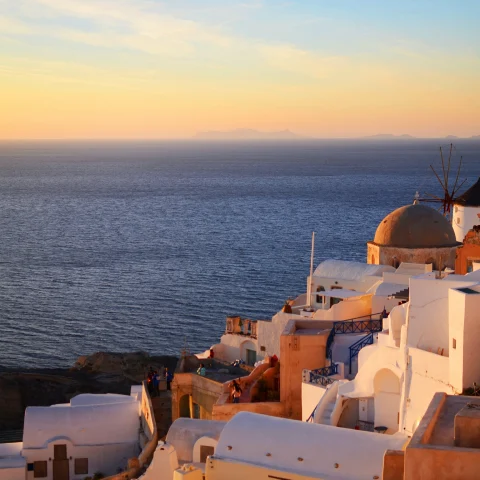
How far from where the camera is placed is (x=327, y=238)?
249ft

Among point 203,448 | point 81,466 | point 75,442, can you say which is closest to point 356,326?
point 203,448

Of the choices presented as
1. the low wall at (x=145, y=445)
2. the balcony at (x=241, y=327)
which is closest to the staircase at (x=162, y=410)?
the low wall at (x=145, y=445)

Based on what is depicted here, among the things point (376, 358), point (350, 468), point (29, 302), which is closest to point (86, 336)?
point (29, 302)

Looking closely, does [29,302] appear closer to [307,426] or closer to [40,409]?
[40,409]

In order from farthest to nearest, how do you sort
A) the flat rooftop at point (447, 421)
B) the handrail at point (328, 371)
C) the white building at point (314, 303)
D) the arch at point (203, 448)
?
the white building at point (314, 303), the handrail at point (328, 371), the arch at point (203, 448), the flat rooftop at point (447, 421)

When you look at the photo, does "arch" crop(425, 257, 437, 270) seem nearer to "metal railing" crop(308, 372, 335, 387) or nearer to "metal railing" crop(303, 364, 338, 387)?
"metal railing" crop(303, 364, 338, 387)

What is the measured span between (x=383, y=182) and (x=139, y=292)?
10062cm

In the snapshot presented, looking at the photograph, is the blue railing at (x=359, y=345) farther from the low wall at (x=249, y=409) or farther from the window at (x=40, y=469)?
the window at (x=40, y=469)

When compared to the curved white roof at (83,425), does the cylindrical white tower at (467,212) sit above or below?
above

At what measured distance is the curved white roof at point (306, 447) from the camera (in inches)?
596

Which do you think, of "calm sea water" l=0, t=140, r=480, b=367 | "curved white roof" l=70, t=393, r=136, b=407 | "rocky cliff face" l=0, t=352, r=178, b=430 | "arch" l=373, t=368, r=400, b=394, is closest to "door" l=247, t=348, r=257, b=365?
"rocky cliff face" l=0, t=352, r=178, b=430

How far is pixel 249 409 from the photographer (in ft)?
68.5

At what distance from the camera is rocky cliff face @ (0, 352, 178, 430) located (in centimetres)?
3188

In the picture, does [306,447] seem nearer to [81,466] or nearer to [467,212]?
[81,466]
